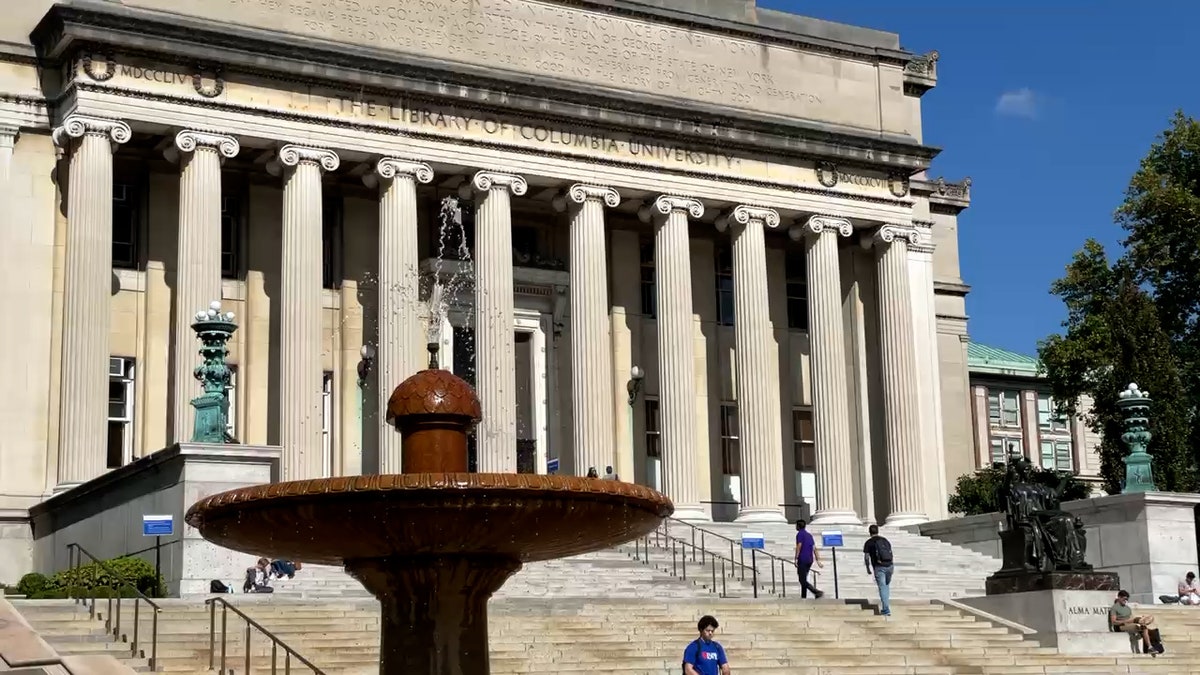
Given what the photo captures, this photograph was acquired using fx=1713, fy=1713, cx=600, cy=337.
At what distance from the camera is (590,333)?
3931cm

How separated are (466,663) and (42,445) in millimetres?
22315

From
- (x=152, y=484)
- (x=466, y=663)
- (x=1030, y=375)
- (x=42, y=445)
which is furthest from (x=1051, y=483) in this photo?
(x=1030, y=375)

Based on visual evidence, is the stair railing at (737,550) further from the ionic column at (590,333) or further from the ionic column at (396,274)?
the ionic column at (396,274)

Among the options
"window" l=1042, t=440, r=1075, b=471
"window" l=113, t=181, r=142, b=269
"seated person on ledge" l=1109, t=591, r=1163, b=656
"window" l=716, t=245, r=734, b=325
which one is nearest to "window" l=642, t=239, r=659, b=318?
"window" l=716, t=245, r=734, b=325

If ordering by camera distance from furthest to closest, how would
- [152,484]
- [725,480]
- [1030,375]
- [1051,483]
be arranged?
[1030,375] < [725,480] < [1051,483] < [152,484]

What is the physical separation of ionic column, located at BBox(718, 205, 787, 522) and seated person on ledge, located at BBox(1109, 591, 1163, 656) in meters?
14.0

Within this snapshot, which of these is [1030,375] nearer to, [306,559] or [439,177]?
[439,177]

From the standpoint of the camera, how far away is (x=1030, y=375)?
282 feet

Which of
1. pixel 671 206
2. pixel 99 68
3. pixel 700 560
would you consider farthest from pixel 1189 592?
pixel 99 68

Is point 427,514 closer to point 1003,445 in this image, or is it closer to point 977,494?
point 977,494

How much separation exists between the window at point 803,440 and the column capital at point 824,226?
4974 mm

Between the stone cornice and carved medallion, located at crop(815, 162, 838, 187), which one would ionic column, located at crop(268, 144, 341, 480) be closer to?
the stone cornice

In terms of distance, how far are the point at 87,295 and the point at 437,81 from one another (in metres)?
Result: 8.96

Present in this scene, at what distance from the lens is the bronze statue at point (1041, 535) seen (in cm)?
2711
